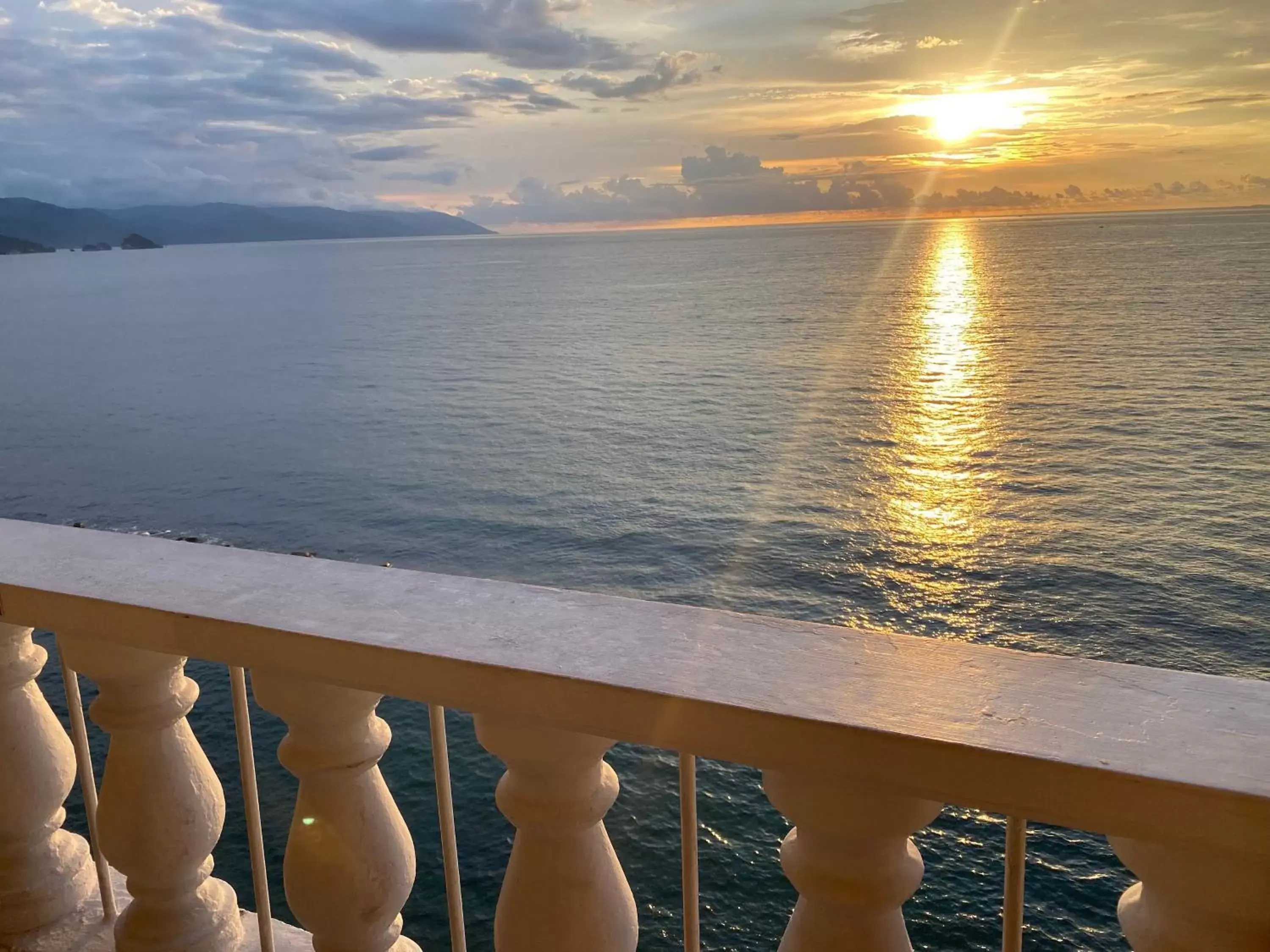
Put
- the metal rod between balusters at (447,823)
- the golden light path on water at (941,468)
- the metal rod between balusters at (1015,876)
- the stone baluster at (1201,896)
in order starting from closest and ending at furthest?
the stone baluster at (1201,896)
the metal rod between balusters at (1015,876)
the metal rod between balusters at (447,823)
the golden light path on water at (941,468)

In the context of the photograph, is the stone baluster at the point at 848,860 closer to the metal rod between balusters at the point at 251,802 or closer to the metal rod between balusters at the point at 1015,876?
the metal rod between balusters at the point at 1015,876

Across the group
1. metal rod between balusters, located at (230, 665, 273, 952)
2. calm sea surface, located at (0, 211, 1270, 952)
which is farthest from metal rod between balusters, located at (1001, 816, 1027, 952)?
calm sea surface, located at (0, 211, 1270, 952)

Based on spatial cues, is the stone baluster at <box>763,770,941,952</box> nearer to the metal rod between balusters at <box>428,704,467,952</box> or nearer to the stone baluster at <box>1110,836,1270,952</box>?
the stone baluster at <box>1110,836,1270,952</box>

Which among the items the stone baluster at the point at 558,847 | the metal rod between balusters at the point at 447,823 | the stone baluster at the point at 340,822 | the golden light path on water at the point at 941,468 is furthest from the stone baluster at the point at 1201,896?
the golden light path on water at the point at 941,468

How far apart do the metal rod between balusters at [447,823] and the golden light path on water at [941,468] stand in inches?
1322

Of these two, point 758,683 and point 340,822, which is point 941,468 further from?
point 758,683

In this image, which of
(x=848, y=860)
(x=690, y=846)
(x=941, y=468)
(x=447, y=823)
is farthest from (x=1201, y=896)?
(x=941, y=468)

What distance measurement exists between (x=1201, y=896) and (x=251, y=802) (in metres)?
1.36

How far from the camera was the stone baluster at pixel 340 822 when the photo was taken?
1.43m

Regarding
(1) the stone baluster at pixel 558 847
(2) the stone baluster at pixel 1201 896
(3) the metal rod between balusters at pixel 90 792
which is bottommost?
(3) the metal rod between balusters at pixel 90 792

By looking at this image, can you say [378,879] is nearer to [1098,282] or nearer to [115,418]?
[115,418]

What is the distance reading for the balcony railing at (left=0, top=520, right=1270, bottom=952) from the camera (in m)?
0.93

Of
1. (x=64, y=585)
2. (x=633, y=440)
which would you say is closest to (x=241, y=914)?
(x=64, y=585)

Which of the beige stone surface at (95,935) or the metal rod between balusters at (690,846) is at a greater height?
the metal rod between balusters at (690,846)
